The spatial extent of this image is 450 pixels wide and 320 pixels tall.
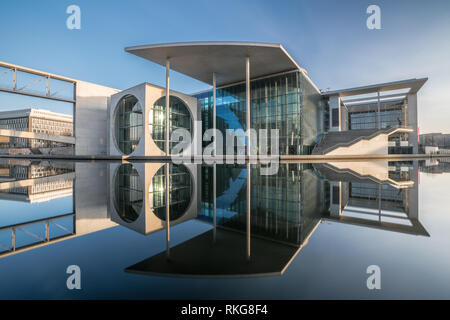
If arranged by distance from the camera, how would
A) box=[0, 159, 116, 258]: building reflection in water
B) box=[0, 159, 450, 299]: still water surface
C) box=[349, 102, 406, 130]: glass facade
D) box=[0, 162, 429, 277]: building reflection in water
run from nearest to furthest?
box=[0, 159, 450, 299]: still water surface, box=[0, 162, 429, 277]: building reflection in water, box=[0, 159, 116, 258]: building reflection in water, box=[349, 102, 406, 130]: glass facade

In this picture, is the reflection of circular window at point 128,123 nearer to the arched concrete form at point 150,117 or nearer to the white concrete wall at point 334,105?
the arched concrete form at point 150,117

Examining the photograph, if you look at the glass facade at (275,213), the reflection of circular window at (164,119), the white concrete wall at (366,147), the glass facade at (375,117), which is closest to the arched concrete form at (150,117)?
the reflection of circular window at (164,119)

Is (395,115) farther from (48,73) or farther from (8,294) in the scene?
(48,73)

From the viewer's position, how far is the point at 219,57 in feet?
66.3

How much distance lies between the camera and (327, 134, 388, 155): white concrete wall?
74.4 feet

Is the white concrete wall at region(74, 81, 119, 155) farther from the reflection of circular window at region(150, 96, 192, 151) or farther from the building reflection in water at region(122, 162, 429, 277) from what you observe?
the building reflection in water at region(122, 162, 429, 277)

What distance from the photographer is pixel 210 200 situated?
12.8 feet

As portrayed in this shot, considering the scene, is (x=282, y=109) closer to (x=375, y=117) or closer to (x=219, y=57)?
(x=219, y=57)

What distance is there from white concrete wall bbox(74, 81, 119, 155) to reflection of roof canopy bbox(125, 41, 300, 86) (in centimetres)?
1327

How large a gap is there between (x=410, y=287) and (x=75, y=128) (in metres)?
33.0

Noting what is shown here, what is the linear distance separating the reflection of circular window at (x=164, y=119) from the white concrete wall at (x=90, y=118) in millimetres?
11492

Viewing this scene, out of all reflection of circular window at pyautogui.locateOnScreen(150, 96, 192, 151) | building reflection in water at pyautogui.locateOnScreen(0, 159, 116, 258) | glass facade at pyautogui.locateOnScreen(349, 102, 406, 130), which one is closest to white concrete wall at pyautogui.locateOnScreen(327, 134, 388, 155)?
glass facade at pyautogui.locateOnScreen(349, 102, 406, 130)

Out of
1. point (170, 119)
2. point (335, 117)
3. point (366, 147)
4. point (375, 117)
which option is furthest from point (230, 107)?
point (375, 117)

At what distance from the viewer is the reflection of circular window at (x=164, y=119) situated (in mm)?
22438
